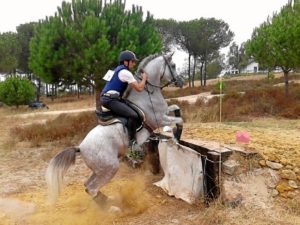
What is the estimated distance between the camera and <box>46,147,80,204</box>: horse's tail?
212 inches

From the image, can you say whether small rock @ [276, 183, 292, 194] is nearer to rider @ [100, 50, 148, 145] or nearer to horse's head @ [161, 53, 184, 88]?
horse's head @ [161, 53, 184, 88]

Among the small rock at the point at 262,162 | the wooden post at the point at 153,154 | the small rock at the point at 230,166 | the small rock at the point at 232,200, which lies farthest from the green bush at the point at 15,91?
the small rock at the point at 232,200

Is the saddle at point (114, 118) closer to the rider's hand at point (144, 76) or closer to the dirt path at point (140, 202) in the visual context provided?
the rider's hand at point (144, 76)

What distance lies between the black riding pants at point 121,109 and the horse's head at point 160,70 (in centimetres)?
55

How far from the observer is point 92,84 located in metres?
13.9

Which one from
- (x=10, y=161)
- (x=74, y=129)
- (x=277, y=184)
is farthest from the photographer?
(x=74, y=129)

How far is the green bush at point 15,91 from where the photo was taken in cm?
2853

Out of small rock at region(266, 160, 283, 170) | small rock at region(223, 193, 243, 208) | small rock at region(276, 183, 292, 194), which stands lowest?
small rock at region(223, 193, 243, 208)

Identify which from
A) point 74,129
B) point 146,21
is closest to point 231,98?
A: point 146,21

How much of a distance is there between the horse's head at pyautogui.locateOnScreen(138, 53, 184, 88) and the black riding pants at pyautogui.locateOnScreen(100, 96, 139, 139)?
21.6 inches

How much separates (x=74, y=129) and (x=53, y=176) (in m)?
7.28

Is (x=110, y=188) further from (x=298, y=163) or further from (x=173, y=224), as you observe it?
(x=298, y=163)

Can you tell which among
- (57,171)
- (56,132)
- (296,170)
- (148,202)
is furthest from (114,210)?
(56,132)

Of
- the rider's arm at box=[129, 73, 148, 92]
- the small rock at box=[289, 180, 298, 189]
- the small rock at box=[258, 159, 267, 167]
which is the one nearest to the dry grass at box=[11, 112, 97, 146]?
the rider's arm at box=[129, 73, 148, 92]
